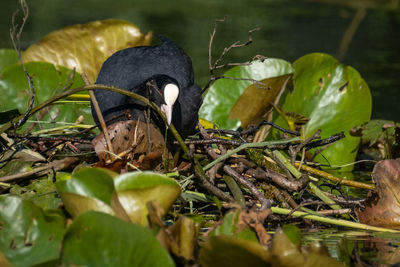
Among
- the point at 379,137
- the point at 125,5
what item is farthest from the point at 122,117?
the point at 125,5

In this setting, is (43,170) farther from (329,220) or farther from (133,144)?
(329,220)

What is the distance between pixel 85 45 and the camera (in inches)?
143

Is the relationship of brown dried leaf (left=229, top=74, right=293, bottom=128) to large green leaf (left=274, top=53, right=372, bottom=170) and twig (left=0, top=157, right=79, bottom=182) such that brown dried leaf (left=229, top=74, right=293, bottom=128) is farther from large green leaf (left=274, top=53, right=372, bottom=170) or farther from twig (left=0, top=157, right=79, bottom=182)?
twig (left=0, top=157, right=79, bottom=182)

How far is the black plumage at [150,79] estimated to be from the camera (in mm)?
2529

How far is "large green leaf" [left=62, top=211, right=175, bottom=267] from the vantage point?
1502mm

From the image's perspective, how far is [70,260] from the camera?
1.51 m

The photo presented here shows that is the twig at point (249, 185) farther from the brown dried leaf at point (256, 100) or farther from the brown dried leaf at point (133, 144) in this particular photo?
the brown dried leaf at point (256, 100)

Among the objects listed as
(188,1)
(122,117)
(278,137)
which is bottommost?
(188,1)

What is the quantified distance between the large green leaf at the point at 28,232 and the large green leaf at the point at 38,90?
1.36 metres

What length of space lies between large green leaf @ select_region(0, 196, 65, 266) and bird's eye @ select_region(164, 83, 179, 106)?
917mm

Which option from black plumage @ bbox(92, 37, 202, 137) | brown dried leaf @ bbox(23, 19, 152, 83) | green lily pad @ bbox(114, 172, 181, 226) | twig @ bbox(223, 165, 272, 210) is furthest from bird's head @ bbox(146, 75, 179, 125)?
brown dried leaf @ bbox(23, 19, 152, 83)

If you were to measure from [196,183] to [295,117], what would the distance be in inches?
44.3

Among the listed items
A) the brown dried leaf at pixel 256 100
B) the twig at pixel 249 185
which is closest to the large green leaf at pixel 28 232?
the twig at pixel 249 185

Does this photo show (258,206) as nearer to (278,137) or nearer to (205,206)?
(205,206)
